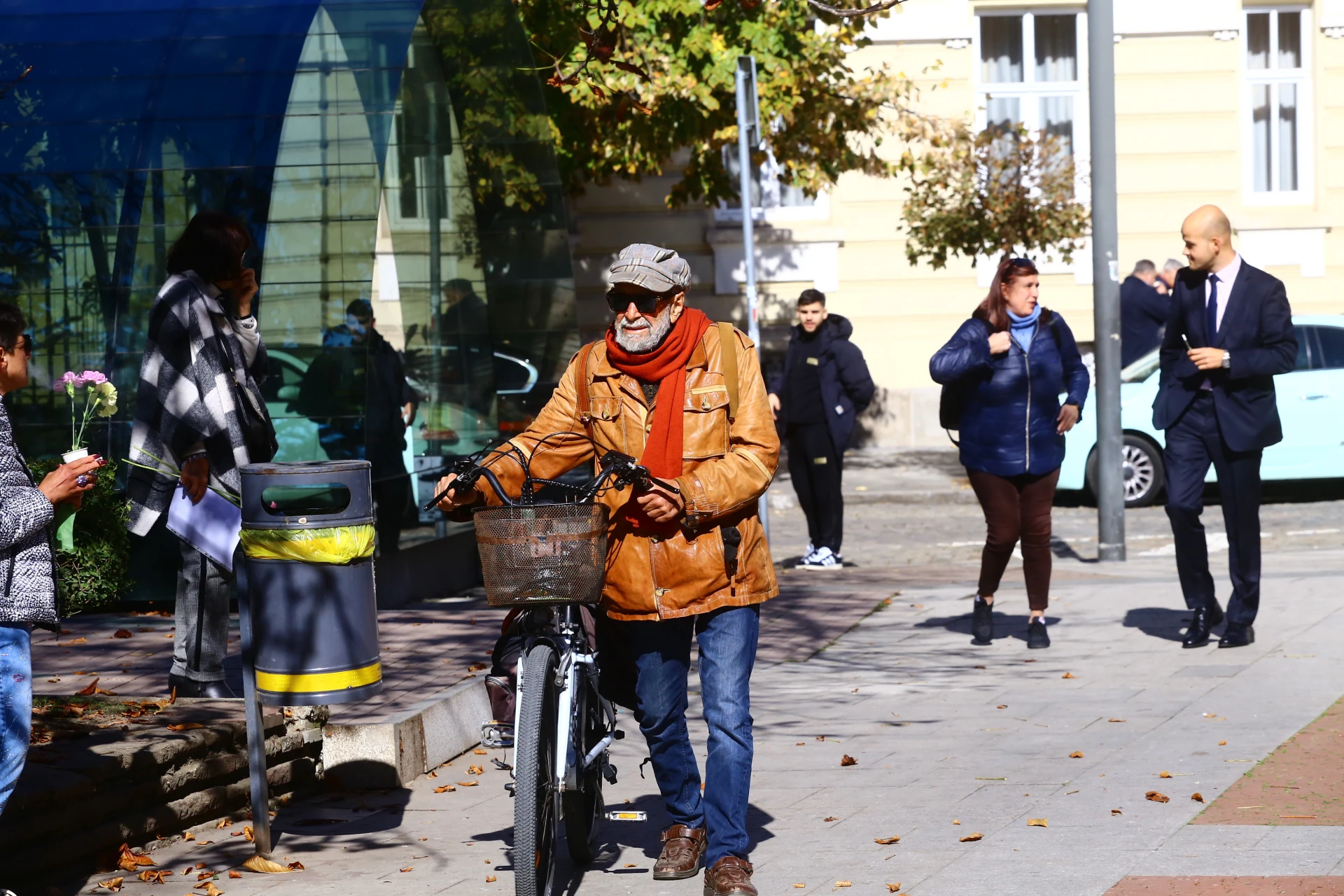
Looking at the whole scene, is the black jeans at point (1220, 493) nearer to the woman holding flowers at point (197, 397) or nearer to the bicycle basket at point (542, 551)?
the woman holding flowers at point (197, 397)

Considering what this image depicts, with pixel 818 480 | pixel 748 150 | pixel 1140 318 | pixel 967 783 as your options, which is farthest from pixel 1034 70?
pixel 967 783

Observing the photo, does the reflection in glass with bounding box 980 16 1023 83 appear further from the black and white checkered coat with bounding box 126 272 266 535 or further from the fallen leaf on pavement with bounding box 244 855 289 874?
the fallen leaf on pavement with bounding box 244 855 289 874

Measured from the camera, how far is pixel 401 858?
5648mm

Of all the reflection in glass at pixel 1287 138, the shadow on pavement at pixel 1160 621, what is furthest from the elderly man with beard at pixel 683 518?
the reflection in glass at pixel 1287 138

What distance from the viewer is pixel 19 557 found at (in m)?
4.64

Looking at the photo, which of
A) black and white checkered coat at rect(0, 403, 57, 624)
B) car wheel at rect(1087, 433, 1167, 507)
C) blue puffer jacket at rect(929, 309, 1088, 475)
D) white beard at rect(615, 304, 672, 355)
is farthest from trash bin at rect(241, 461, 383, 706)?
car wheel at rect(1087, 433, 1167, 507)

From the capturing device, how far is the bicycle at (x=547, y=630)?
464 cm

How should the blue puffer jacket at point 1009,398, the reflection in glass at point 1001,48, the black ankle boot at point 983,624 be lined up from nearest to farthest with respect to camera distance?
the blue puffer jacket at point 1009,398 < the black ankle boot at point 983,624 < the reflection in glass at point 1001,48

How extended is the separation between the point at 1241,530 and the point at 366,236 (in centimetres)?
489

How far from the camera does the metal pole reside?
11875 mm

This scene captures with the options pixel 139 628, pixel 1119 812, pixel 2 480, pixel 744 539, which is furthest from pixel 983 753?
pixel 139 628

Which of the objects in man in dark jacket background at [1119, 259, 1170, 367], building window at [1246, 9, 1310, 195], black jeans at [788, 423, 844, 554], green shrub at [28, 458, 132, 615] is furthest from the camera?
building window at [1246, 9, 1310, 195]

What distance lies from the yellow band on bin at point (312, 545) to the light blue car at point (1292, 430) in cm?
1019

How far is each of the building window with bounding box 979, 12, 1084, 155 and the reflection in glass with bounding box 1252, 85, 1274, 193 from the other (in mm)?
2175
